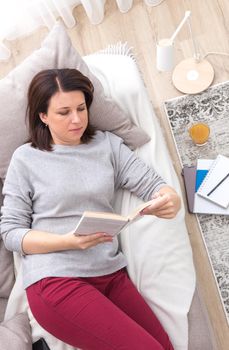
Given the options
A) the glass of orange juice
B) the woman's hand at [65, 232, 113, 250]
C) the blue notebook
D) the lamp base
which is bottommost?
the blue notebook

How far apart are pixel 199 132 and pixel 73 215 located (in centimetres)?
79

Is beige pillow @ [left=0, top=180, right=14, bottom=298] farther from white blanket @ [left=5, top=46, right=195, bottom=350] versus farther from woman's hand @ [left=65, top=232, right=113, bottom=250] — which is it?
woman's hand @ [left=65, top=232, right=113, bottom=250]

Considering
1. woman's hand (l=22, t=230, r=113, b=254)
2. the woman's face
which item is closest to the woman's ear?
the woman's face

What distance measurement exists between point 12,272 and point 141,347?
0.62 meters

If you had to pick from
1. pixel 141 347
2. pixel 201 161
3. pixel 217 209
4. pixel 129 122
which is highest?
pixel 129 122

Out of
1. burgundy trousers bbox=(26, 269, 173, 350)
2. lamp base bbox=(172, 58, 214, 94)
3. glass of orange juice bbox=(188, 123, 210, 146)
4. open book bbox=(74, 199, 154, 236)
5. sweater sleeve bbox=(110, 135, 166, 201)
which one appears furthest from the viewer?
lamp base bbox=(172, 58, 214, 94)

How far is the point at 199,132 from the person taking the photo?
2.10 metres

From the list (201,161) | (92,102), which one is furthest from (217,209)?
(92,102)

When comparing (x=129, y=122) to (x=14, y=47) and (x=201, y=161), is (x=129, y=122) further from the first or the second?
(x=14, y=47)

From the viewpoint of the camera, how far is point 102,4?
254 cm

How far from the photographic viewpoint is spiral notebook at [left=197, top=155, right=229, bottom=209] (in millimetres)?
1994

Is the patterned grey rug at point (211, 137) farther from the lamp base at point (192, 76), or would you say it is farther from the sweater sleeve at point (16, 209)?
the sweater sleeve at point (16, 209)

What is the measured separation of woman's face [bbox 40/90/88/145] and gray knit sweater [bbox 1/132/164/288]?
0.32 ft

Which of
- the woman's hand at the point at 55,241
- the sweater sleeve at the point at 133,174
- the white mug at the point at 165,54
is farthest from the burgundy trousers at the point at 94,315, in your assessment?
the white mug at the point at 165,54
